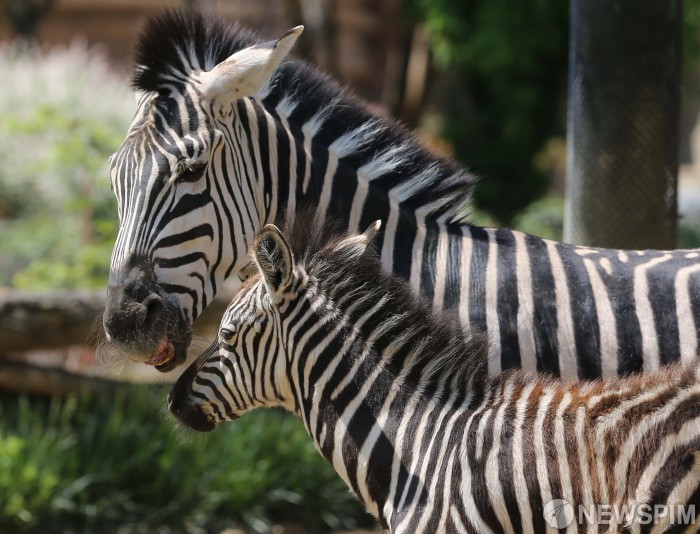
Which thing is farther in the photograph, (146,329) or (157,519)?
(157,519)

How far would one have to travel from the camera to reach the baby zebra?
2736mm

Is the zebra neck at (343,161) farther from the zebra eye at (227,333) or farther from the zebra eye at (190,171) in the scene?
the zebra eye at (227,333)

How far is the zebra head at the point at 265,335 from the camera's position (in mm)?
3281

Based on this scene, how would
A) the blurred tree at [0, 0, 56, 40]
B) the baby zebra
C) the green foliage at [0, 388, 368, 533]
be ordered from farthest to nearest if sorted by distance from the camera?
1. the blurred tree at [0, 0, 56, 40]
2. the green foliage at [0, 388, 368, 533]
3. the baby zebra

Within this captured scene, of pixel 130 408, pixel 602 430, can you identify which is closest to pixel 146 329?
pixel 602 430

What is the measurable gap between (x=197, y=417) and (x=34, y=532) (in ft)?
12.8

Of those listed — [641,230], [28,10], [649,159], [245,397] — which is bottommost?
[245,397]

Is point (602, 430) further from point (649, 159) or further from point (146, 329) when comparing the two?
point (649, 159)

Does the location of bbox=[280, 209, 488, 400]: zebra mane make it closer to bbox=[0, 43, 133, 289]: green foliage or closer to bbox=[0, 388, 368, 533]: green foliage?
bbox=[0, 388, 368, 533]: green foliage

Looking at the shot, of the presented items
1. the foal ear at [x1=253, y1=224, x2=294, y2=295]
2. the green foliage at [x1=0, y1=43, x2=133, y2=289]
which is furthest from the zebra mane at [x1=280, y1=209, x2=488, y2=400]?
the green foliage at [x1=0, y1=43, x2=133, y2=289]

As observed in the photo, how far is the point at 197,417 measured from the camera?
3529mm

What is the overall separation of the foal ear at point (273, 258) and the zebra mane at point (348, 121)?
110cm

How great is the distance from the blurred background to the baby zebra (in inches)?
25.4

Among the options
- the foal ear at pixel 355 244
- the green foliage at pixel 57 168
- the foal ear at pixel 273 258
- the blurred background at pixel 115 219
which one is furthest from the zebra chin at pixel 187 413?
the green foliage at pixel 57 168
